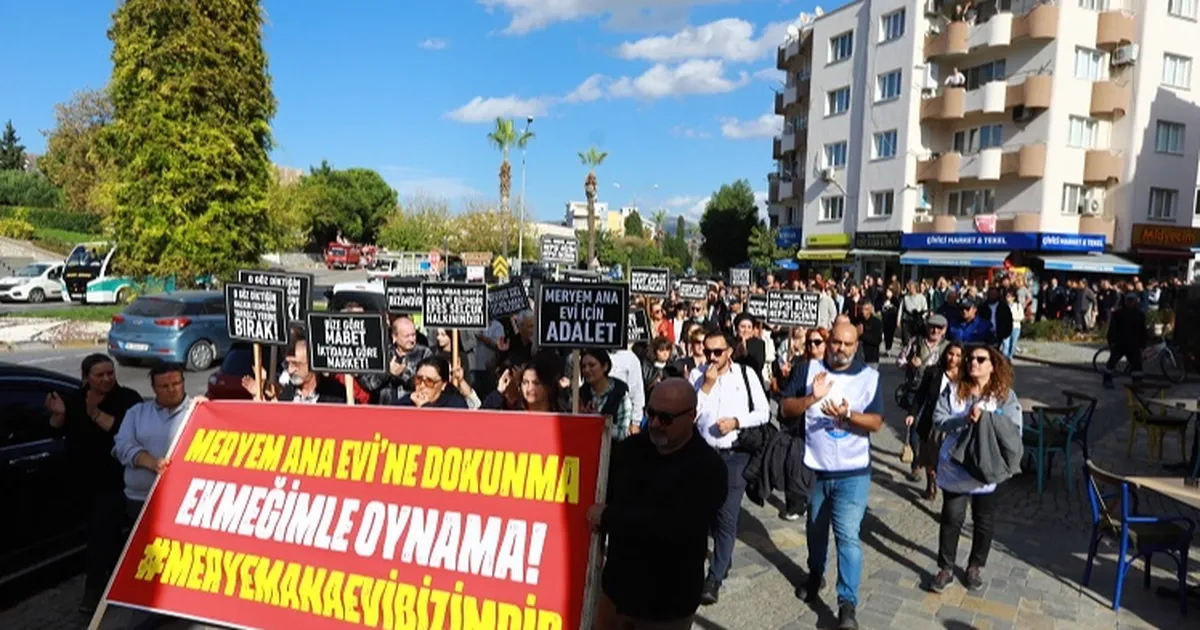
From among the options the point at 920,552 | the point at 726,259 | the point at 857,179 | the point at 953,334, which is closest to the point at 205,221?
the point at 953,334

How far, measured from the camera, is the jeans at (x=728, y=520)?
5098 mm

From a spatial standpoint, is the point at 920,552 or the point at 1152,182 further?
the point at 1152,182

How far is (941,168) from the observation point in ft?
116

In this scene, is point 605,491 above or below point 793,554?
above

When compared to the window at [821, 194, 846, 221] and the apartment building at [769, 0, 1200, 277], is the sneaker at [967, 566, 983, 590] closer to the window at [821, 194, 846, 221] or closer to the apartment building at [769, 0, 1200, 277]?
the apartment building at [769, 0, 1200, 277]

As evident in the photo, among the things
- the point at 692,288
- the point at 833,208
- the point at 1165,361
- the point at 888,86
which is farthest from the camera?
the point at 833,208

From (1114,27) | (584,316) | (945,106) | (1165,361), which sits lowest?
(1165,361)

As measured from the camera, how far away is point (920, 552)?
622 centimetres

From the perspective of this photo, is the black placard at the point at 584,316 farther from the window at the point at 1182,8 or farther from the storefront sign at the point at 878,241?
the window at the point at 1182,8

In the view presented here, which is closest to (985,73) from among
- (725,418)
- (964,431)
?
(964,431)

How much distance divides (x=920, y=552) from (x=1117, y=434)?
6.75 meters

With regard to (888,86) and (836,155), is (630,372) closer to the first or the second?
(888,86)

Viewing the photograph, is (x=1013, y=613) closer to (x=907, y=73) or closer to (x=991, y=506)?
(x=991, y=506)

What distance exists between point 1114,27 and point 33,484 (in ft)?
130
